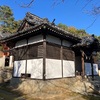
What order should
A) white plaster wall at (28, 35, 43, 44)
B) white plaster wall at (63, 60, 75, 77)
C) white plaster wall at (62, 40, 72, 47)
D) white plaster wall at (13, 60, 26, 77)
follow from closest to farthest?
1. white plaster wall at (28, 35, 43, 44)
2. white plaster wall at (63, 60, 75, 77)
3. white plaster wall at (13, 60, 26, 77)
4. white plaster wall at (62, 40, 72, 47)

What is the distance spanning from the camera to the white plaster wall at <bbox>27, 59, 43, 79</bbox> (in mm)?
11246

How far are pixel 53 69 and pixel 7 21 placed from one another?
26398 mm

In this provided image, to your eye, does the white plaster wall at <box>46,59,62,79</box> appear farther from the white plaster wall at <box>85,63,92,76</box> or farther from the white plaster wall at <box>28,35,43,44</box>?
the white plaster wall at <box>85,63,92,76</box>

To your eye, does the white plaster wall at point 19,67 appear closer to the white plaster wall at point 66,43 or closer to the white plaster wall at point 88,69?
the white plaster wall at point 66,43

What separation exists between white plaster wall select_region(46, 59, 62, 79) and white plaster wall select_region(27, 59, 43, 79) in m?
0.57

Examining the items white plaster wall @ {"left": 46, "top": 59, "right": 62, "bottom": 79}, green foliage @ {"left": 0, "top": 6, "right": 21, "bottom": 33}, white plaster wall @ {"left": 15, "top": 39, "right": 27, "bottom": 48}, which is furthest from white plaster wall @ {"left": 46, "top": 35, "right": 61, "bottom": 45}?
green foliage @ {"left": 0, "top": 6, "right": 21, "bottom": 33}

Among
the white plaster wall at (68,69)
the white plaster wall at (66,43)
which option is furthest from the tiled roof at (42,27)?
the white plaster wall at (68,69)

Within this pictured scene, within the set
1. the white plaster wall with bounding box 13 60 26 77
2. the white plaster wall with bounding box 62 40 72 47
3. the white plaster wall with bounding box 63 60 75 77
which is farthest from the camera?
the white plaster wall with bounding box 62 40 72 47

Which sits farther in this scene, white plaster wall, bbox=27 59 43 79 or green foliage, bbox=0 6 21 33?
green foliage, bbox=0 6 21 33

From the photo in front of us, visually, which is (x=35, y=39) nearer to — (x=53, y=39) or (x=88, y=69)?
(x=53, y=39)

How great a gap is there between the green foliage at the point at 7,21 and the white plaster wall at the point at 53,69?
2286cm

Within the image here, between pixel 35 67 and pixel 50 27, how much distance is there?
3634 mm

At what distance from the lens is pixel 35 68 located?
11742mm

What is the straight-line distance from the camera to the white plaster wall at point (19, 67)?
43.2 feet
